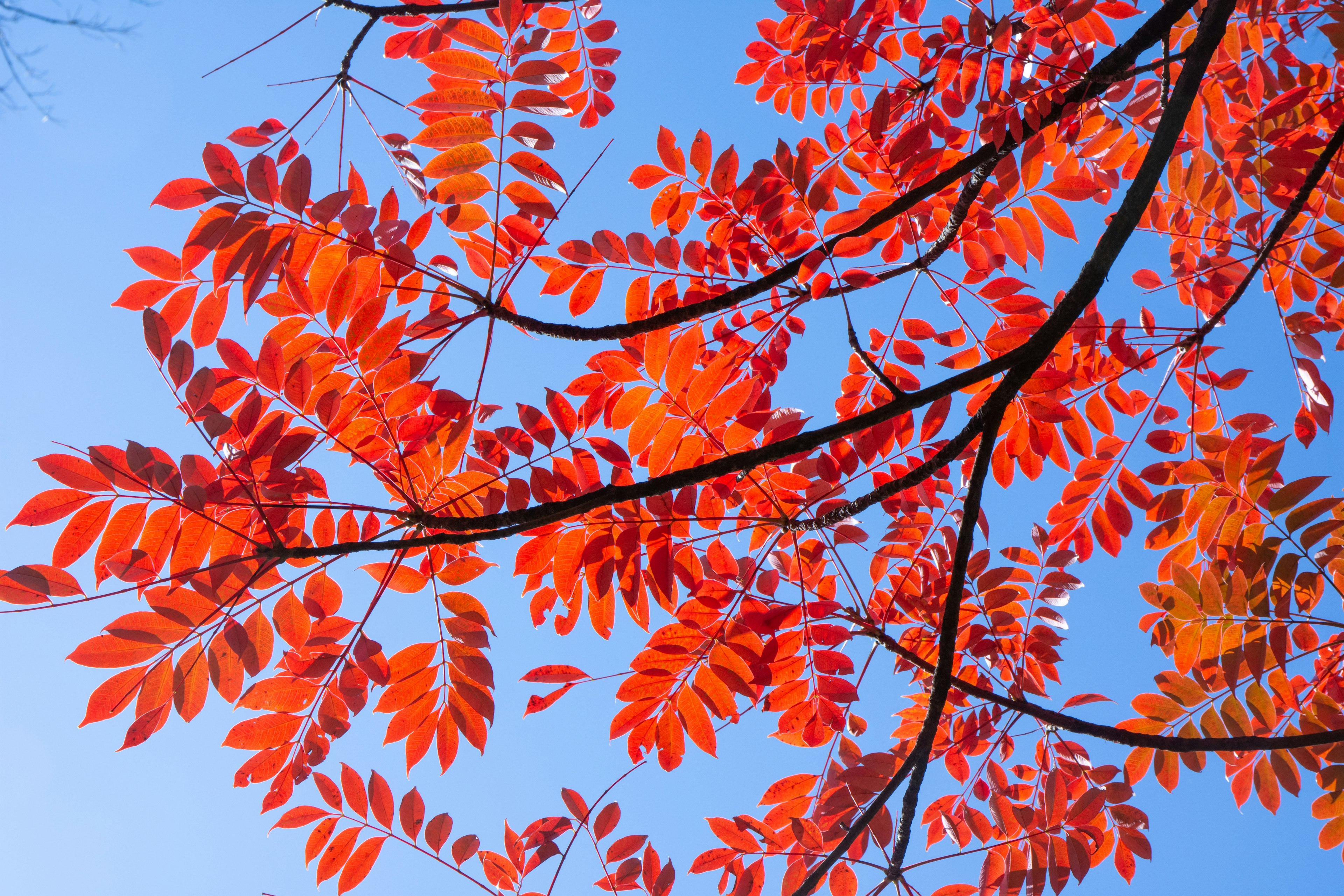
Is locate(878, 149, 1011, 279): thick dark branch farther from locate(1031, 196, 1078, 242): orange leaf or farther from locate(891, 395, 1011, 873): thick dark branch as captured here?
locate(891, 395, 1011, 873): thick dark branch

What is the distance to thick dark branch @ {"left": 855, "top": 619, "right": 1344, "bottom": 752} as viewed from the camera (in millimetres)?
1415

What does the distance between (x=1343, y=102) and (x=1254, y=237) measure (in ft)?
1.66

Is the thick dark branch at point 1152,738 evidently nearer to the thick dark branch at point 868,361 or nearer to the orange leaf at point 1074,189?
the thick dark branch at point 868,361

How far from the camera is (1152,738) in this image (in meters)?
1.47

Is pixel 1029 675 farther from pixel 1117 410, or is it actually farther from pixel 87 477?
pixel 87 477

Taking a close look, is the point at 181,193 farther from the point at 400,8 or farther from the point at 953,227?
the point at 953,227

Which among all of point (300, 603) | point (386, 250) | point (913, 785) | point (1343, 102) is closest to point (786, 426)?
point (913, 785)

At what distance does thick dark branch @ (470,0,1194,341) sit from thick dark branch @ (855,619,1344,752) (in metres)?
0.92

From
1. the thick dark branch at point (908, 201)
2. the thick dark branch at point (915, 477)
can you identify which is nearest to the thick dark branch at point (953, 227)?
the thick dark branch at point (908, 201)

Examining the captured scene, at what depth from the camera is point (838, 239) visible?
182cm

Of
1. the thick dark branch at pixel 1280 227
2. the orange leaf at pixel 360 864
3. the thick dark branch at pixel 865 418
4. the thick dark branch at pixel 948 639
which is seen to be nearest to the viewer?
the thick dark branch at pixel 865 418

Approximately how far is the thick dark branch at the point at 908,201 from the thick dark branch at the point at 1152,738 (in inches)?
36.2

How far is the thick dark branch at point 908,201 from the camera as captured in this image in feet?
5.12

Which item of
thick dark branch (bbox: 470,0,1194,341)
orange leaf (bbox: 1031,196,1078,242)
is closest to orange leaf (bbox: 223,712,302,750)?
thick dark branch (bbox: 470,0,1194,341)
